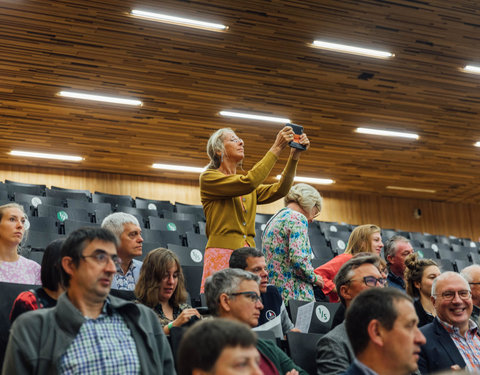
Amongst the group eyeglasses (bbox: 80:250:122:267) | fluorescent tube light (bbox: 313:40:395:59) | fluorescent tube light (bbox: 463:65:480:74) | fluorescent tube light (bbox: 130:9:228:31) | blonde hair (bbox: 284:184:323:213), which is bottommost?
eyeglasses (bbox: 80:250:122:267)

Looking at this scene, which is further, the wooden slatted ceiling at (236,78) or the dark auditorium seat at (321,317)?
the wooden slatted ceiling at (236,78)

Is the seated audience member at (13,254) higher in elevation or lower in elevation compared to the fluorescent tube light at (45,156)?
lower

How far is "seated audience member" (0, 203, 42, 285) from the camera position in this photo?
291 cm

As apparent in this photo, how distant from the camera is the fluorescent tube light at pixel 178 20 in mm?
5294

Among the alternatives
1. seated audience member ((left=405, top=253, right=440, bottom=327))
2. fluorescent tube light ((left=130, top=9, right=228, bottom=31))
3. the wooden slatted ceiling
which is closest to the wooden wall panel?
the wooden slatted ceiling

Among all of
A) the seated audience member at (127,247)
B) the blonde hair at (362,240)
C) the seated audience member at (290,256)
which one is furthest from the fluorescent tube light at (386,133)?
the seated audience member at (127,247)

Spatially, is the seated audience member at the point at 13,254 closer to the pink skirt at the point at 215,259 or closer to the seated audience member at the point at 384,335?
the pink skirt at the point at 215,259

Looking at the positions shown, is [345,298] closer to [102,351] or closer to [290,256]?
[290,256]

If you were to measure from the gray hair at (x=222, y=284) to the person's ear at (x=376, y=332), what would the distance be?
68 cm

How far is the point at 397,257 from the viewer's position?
3730mm

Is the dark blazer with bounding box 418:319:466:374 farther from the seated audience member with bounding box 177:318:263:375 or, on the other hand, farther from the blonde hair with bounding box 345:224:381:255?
the seated audience member with bounding box 177:318:263:375

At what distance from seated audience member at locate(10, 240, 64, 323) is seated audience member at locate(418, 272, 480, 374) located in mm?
1379

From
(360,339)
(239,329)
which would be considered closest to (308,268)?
(360,339)

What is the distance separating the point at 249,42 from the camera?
5754 millimetres
